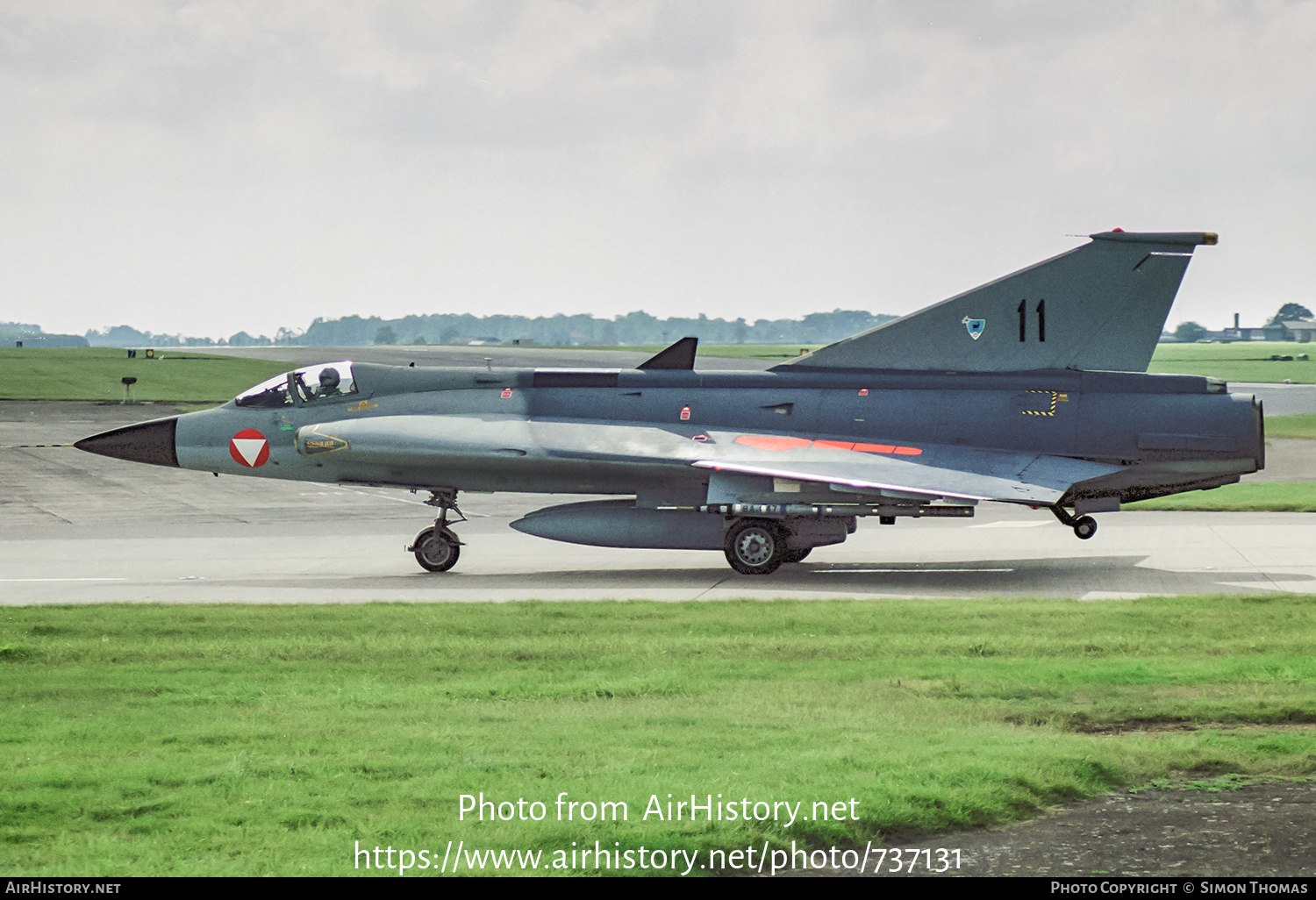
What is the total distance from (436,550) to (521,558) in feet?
5.48

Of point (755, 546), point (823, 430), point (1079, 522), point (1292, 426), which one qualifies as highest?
point (1292, 426)

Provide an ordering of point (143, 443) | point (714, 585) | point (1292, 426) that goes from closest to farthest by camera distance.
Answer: point (714, 585), point (143, 443), point (1292, 426)

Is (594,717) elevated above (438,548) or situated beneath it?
situated beneath

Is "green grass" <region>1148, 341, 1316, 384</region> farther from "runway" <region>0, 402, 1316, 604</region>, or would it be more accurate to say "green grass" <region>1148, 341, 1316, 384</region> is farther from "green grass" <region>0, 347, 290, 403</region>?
"runway" <region>0, 402, 1316, 604</region>

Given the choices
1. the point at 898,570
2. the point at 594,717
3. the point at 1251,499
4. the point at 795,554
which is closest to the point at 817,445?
the point at 795,554

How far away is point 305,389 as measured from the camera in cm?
1922

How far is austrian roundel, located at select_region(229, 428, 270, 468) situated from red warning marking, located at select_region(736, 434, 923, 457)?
680cm

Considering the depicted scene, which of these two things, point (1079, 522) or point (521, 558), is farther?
point (521, 558)

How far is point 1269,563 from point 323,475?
13.0 metres

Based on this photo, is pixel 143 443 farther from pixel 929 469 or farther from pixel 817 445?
pixel 929 469

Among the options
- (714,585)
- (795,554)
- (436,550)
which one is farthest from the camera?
(795,554)

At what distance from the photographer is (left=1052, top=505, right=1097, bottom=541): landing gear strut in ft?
59.5

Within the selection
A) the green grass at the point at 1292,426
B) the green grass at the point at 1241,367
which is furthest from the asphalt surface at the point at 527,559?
the green grass at the point at 1241,367

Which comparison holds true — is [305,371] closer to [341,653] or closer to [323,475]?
[323,475]
